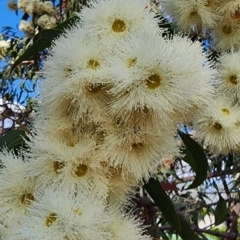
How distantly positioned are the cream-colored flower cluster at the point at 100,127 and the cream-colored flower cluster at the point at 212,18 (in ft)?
0.65

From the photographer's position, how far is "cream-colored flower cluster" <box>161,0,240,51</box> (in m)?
1.00

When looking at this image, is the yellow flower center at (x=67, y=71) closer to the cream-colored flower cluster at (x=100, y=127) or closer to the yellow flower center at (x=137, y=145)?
the cream-colored flower cluster at (x=100, y=127)

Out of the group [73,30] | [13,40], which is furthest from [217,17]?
[13,40]

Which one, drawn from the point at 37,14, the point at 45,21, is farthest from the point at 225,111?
the point at 37,14

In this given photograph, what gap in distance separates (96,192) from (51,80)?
0.59 feet

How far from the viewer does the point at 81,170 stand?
778 millimetres

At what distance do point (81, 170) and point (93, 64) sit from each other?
0.50 feet

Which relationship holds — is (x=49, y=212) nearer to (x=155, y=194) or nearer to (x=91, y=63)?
(x=91, y=63)

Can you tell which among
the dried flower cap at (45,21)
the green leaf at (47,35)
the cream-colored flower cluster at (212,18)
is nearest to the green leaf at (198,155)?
the cream-colored flower cluster at (212,18)

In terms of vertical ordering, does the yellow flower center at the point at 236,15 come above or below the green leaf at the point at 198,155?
above

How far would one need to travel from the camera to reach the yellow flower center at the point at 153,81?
728 millimetres

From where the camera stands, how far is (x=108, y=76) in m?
0.72

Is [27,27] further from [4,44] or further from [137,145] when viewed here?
[137,145]

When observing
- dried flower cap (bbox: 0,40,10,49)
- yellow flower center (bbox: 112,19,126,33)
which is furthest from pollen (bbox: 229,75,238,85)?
dried flower cap (bbox: 0,40,10,49)
